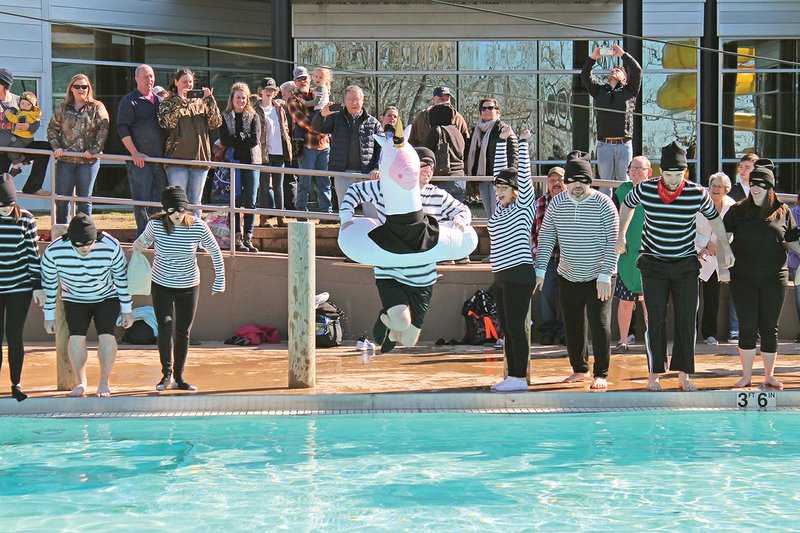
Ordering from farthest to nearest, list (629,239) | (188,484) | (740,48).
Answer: (740,48) → (629,239) → (188,484)

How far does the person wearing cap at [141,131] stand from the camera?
1324 cm

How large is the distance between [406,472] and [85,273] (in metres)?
3.35

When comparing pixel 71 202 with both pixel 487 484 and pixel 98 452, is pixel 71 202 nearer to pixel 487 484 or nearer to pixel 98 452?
pixel 98 452

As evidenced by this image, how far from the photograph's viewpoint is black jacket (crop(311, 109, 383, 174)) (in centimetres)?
1357

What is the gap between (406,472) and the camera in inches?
324

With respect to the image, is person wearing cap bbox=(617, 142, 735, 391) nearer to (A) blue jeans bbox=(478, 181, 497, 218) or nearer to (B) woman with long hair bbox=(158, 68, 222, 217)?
(A) blue jeans bbox=(478, 181, 497, 218)

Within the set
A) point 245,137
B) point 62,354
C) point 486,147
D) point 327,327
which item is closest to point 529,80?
point 486,147

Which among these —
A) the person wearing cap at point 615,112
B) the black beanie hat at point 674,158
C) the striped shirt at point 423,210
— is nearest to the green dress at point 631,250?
the black beanie hat at point 674,158

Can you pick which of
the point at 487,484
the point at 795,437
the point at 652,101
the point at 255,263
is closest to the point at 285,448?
the point at 487,484

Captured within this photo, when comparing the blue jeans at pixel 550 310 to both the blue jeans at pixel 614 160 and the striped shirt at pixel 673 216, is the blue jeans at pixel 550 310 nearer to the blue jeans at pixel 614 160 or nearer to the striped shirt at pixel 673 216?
the blue jeans at pixel 614 160

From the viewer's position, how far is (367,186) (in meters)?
Result: 8.29

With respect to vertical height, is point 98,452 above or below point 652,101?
below

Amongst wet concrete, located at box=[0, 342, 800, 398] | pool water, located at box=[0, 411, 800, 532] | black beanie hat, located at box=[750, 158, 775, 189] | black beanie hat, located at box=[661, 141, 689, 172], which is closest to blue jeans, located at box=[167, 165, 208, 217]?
wet concrete, located at box=[0, 342, 800, 398]

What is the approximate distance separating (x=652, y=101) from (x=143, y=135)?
1078cm
